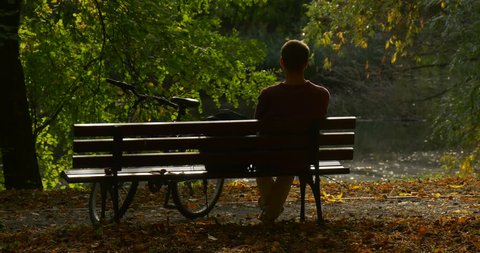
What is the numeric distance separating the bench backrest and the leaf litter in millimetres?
484

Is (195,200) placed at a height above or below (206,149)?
below

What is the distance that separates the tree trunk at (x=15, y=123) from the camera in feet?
45.0

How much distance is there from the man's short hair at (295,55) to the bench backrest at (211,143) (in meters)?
0.43

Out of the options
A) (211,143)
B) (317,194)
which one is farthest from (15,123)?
(317,194)

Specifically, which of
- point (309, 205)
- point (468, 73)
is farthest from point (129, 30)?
point (468, 73)

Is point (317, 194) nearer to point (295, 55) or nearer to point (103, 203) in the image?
point (295, 55)

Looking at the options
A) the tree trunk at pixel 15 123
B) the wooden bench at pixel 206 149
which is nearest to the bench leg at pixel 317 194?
the wooden bench at pixel 206 149

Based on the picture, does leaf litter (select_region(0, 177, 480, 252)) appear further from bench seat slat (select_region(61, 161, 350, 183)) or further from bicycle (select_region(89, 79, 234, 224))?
bench seat slat (select_region(61, 161, 350, 183))

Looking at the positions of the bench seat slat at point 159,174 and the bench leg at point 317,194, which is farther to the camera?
the bench leg at point 317,194

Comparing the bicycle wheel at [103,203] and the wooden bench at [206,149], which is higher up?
the wooden bench at [206,149]

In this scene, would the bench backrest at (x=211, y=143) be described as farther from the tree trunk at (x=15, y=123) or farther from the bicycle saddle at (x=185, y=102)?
the tree trunk at (x=15, y=123)

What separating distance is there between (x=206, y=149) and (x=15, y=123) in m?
6.60

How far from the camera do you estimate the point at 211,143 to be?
7961 millimetres

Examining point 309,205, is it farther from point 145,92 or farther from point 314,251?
point 145,92
